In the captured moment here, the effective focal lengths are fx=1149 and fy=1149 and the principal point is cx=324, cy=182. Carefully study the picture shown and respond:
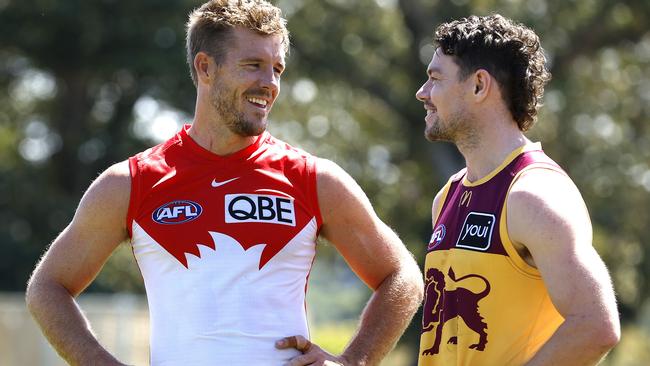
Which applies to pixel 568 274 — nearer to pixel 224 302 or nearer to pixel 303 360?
pixel 303 360

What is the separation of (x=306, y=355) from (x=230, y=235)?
554 mm

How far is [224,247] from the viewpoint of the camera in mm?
4461

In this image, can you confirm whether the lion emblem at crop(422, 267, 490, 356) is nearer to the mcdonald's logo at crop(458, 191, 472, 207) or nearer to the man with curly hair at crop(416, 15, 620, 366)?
the man with curly hair at crop(416, 15, 620, 366)

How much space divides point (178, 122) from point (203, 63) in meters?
27.1

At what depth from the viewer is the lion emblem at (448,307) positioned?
13.9 ft

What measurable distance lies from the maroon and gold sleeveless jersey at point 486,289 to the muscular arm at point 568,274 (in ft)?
0.52

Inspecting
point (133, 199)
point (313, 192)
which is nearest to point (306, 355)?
point (313, 192)

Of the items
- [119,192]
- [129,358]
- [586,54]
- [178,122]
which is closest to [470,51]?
[119,192]

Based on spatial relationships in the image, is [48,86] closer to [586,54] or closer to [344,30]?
[344,30]

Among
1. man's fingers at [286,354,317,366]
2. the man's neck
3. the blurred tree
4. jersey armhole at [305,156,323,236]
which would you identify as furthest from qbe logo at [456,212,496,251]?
the blurred tree

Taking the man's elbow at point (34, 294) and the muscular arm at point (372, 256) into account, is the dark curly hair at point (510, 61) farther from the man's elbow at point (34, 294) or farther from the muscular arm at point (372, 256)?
the man's elbow at point (34, 294)

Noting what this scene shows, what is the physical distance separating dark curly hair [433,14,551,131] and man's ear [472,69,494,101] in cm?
2

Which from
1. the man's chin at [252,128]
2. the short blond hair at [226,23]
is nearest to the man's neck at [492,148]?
the man's chin at [252,128]

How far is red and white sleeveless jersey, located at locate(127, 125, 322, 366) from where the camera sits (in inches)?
172
